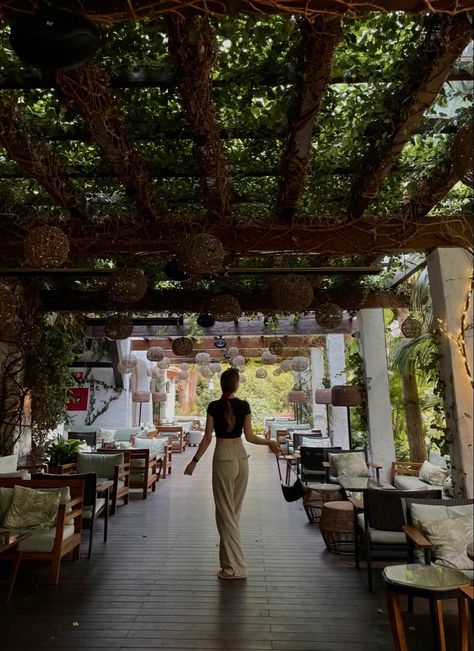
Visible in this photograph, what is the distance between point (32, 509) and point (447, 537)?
3.52 meters

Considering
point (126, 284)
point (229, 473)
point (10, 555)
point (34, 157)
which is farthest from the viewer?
point (126, 284)

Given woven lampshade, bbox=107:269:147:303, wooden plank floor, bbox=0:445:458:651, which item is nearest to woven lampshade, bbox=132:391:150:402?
wooden plank floor, bbox=0:445:458:651

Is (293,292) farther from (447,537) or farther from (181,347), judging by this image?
(181,347)

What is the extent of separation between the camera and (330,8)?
6.73ft

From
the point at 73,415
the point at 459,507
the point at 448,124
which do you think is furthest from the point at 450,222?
the point at 73,415

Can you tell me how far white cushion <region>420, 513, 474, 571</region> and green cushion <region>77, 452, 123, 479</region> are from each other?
15.5ft

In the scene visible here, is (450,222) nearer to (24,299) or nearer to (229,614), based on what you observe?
(229,614)

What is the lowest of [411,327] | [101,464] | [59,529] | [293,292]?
[59,529]

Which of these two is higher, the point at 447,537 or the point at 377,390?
the point at 377,390

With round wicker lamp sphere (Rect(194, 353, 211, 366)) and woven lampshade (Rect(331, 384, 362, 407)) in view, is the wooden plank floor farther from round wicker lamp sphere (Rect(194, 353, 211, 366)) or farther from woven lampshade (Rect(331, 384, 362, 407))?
round wicker lamp sphere (Rect(194, 353, 211, 366))

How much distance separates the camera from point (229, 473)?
13.9 feet

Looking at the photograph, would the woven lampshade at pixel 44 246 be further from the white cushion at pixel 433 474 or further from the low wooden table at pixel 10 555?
the white cushion at pixel 433 474

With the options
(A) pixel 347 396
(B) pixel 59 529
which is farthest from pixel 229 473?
(A) pixel 347 396

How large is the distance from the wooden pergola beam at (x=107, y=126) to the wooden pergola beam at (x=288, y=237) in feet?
1.55
